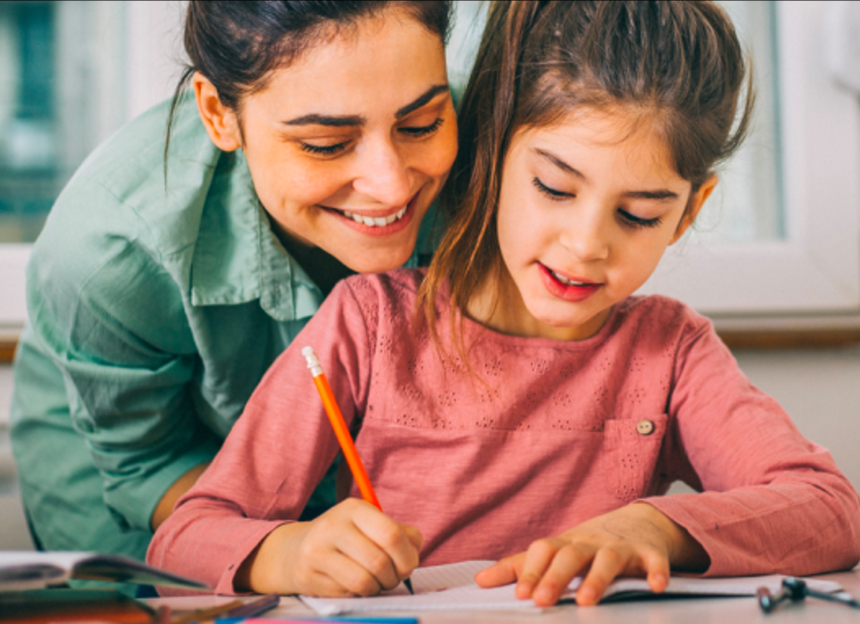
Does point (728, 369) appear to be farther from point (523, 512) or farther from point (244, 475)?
point (244, 475)

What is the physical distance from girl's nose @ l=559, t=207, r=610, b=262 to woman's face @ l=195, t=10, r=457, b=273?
0.15 metres

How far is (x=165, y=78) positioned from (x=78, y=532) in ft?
2.30

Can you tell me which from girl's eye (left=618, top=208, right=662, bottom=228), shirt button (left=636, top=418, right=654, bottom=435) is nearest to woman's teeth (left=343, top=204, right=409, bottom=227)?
girl's eye (left=618, top=208, right=662, bottom=228)

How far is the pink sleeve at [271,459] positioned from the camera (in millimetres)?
598

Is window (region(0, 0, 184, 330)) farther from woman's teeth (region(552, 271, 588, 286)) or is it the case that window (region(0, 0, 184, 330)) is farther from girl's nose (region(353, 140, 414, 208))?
woman's teeth (region(552, 271, 588, 286))

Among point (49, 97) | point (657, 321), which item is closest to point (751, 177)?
point (657, 321)

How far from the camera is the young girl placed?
62 centimetres

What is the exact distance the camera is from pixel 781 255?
4.09 ft

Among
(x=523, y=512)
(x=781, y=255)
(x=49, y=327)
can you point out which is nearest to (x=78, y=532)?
(x=49, y=327)

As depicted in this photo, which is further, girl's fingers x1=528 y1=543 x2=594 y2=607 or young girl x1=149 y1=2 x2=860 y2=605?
young girl x1=149 y1=2 x2=860 y2=605

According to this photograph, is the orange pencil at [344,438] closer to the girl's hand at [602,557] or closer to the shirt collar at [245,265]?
the girl's hand at [602,557]

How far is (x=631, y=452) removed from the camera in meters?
0.76

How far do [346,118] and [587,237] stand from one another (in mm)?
228

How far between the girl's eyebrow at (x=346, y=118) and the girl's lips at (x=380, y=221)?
11cm
